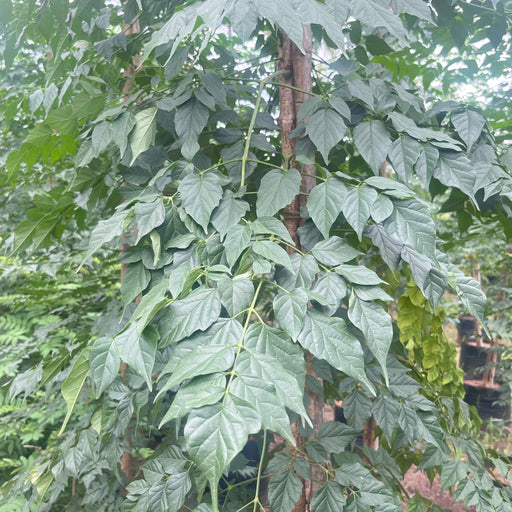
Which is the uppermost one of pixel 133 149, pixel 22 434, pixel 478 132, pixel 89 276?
pixel 133 149

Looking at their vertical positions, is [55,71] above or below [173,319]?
above

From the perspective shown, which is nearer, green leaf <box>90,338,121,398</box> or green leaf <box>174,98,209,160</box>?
green leaf <box>90,338,121,398</box>

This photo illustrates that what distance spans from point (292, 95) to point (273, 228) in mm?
374

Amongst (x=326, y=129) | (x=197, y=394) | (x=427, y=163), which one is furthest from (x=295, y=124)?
(x=197, y=394)

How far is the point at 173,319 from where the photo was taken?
50 cm

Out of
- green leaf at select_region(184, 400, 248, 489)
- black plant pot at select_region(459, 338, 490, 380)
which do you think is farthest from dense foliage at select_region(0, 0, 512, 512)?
black plant pot at select_region(459, 338, 490, 380)

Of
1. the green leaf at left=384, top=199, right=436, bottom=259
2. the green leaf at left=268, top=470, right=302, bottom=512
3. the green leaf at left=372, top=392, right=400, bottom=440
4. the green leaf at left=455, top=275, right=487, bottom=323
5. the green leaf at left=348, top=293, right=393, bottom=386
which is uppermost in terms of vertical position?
the green leaf at left=384, top=199, right=436, bottom=259

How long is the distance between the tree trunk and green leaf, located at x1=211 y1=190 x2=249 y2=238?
19cm

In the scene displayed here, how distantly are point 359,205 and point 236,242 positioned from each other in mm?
172

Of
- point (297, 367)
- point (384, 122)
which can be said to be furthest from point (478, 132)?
point (297, 367)

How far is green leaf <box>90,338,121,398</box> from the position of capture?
0.49m

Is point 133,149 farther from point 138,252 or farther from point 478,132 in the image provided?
point 478,132

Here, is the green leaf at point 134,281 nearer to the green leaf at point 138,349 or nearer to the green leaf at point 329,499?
the green leaf at point 138,349

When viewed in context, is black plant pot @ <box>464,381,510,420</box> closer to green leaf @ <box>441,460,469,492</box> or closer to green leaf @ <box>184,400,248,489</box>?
green leaf @ <box>441,460,469,492</box>
